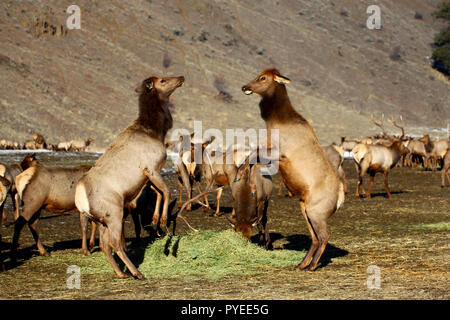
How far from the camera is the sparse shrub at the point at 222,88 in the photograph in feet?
216

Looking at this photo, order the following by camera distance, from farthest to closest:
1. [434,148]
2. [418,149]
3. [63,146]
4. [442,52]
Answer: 1. [442,52]
2. [63,146]
3. [418,149]
4. [434,148]

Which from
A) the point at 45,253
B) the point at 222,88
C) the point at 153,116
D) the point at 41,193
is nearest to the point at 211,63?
the point at 222,88

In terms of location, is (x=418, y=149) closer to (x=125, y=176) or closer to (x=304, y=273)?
(x=304, y=273)

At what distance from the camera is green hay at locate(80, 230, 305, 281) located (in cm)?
895

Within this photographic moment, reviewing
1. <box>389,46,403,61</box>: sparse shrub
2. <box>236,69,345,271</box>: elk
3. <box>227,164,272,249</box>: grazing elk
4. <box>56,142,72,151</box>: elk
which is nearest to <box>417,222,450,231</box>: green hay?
<box>227,164,272,249</box>: grazing elk

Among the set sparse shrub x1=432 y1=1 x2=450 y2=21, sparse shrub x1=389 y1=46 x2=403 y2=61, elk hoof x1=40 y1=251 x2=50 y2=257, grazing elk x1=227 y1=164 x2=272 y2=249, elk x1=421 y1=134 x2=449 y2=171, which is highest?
sparse shrub x1=432 y1=1 x2=450 y2=21

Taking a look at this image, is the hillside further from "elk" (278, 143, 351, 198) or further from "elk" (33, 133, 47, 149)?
"elk" (278, 143, 351, 198)

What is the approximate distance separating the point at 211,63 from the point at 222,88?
563 centimetres

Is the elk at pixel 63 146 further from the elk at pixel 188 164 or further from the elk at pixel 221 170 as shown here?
the elk at pixel 221 170

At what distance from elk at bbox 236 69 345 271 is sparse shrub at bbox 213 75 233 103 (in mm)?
56531

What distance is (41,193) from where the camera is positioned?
11.1 metres

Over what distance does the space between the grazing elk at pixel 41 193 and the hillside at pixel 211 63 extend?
35.6 m

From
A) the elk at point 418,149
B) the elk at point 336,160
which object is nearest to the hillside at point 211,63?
the elk at point 418,149
